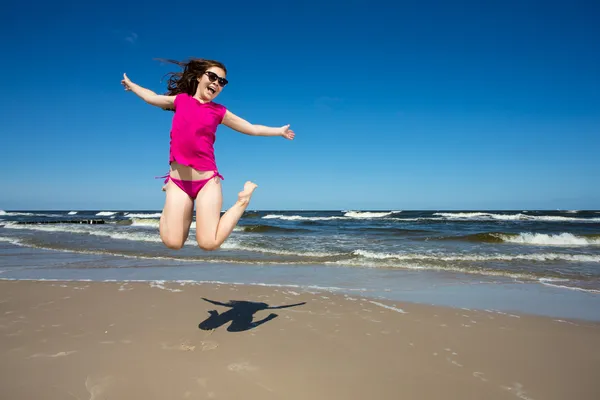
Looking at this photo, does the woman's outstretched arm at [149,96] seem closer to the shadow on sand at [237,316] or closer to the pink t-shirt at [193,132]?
the pink t-shirt at [193,132]

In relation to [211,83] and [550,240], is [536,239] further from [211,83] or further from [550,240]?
[211,83]

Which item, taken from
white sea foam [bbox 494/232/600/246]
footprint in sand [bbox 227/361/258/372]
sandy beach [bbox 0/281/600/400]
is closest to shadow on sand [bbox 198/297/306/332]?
sandy beach [bbox 0/281/600/400]

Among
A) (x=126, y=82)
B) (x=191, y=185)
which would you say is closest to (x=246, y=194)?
(x=191, y=185)

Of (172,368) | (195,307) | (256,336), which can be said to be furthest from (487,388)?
(195,307)

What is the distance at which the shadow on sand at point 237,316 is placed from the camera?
450cm

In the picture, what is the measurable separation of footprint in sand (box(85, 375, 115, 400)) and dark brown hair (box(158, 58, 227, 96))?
2797mm

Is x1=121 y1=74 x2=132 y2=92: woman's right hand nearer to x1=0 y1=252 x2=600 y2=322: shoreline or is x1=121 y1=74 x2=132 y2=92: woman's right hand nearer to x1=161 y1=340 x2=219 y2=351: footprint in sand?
x1=161 y1=340 x2=219 y2=351: footprint in sand

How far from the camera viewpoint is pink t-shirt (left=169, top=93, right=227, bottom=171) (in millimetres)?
3672

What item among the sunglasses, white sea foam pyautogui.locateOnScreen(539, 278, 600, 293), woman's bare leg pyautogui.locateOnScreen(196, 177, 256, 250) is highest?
the sunglasses

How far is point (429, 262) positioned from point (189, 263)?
6.70 meters

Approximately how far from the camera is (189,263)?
10.2 m

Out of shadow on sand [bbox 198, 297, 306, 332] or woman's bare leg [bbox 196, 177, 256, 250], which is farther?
shadow on sand [bbox 198, 297, 306, 332]

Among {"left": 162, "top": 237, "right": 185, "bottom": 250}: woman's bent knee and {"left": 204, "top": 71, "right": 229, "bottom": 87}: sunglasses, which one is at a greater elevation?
{"left": 204, "top": 71, "right": 229, "bottom": 87}: sunglasses

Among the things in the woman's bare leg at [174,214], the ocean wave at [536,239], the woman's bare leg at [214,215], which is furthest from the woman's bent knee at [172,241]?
the ocean wave at [536,239]
